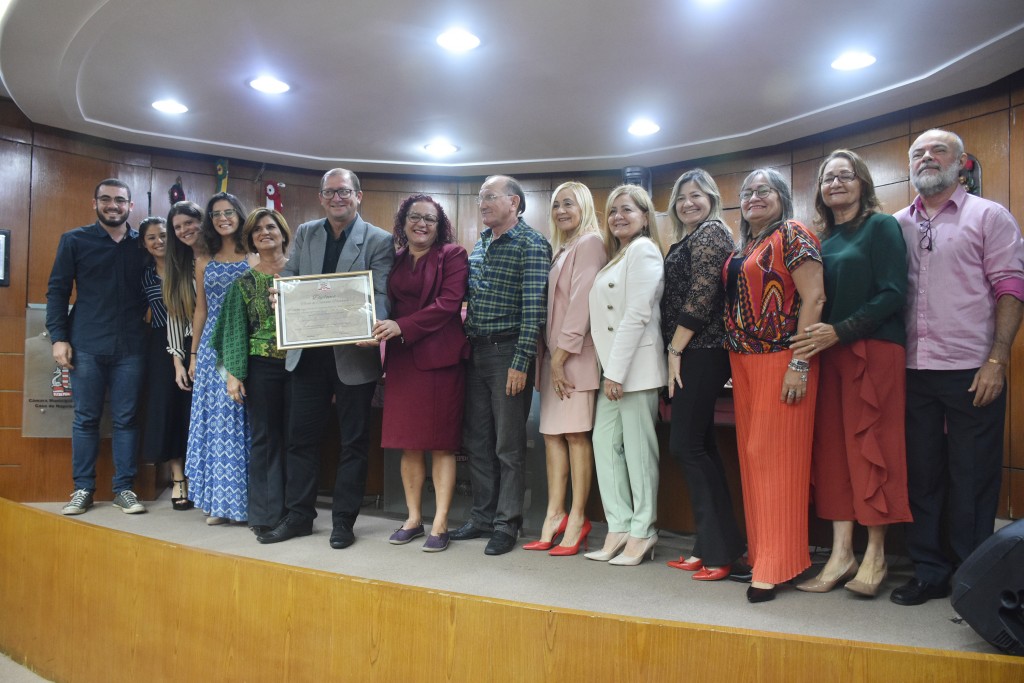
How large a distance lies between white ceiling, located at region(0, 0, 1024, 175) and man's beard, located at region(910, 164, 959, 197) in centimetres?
172

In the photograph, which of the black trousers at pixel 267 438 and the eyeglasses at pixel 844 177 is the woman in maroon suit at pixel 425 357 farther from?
the eyeglasses at pixel 844 177

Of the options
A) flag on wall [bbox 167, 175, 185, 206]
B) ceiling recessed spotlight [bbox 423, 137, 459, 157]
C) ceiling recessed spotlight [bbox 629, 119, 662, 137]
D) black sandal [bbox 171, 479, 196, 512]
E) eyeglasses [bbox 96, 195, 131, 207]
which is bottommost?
black sandal [bbox 171, 479, 196, 512]

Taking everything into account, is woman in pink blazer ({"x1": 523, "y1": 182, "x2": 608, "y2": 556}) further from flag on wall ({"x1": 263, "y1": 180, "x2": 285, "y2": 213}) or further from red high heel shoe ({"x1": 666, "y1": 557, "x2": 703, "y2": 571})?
flag on wall ({"x1": 263, "y1": 180, "x2": 285, "y2": 213})

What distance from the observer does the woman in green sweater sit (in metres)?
2.19

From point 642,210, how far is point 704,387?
71cm

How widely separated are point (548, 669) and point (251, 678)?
93 centimetres

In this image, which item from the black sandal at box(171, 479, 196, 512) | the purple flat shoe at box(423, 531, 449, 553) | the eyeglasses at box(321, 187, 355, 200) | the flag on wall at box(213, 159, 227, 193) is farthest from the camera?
the flag on wall at box(213, 159, 227, 193)

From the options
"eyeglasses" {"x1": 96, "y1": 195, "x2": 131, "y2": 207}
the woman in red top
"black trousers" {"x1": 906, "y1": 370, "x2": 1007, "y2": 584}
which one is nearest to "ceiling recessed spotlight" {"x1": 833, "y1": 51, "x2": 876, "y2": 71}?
the woman in red top

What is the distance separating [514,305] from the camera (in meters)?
2.81

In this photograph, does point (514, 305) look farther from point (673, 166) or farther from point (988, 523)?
point (673, 166)

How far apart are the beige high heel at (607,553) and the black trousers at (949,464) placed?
0.93m

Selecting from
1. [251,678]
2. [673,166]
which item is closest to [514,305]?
[251,678]

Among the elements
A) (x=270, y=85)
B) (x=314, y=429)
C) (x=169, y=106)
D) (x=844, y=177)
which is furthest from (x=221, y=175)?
(x=844, y=177)

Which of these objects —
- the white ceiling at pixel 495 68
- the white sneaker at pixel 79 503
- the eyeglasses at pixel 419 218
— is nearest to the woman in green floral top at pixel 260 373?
the eyeglasses at pixel 419 218
